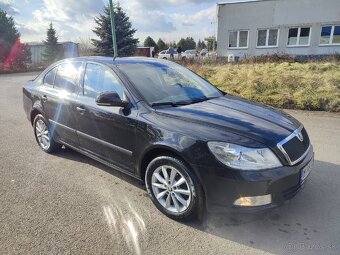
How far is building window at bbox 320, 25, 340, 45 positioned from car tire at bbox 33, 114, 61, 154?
22.2 metres

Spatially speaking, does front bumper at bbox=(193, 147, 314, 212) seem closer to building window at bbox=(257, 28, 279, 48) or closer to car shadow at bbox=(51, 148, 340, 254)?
car shadow at bbox=(51, 148, 340, 254)

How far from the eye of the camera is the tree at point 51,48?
3384 centimetres

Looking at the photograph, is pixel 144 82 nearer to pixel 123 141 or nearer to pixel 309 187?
pixel 123 141

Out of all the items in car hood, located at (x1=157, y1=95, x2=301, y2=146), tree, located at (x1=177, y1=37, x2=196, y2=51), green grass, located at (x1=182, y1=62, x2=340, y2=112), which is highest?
tree, located at (x1=177, y1=37, x2=196, y2=51)

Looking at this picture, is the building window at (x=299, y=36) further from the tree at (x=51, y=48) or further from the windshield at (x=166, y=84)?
the tree at (x=51, y=48)

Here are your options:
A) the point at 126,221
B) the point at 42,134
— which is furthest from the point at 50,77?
the point at 126,221

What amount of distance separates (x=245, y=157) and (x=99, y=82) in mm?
2198

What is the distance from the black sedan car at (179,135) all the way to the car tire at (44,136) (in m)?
0.39

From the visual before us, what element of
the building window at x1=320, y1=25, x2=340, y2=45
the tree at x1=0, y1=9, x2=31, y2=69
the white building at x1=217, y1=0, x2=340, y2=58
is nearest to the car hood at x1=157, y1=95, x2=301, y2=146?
the white building at x1=217, y1=0, x2=340, y2=58

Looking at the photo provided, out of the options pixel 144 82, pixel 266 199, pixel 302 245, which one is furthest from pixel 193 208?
pixel 144 82

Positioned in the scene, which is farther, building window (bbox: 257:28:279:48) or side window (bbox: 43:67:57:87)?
building window (bbox: 257:28:279:48)

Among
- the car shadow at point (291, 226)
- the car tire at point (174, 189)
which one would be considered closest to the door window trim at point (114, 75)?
the car tire at point (174, 189)

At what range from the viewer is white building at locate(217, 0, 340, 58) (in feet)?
70.3

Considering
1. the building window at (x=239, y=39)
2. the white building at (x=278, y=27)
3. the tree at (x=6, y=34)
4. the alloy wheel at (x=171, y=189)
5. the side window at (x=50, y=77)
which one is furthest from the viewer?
the tree at (x=6, y=34)
